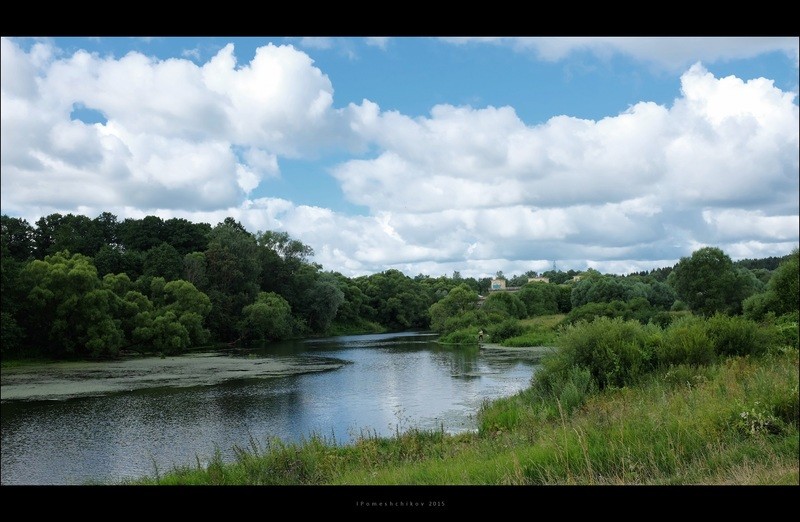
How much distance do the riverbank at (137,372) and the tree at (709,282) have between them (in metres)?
6.78

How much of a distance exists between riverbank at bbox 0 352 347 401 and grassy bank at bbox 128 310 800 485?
186 centimetres

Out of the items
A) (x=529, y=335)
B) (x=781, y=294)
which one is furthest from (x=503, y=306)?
(x=781, y=294)

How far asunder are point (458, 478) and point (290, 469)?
8.79 feet

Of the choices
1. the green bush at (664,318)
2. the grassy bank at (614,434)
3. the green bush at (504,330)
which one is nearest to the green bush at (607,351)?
the grassy bank at (614,434)

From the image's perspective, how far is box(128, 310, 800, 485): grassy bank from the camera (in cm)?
435

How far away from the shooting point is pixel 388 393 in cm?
1445

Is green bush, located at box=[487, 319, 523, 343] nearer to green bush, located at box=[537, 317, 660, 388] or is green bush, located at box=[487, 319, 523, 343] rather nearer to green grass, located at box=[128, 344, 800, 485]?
green bush, located at box=[537, 317, 660, 388]

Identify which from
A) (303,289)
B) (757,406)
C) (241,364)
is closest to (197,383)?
(241,364)

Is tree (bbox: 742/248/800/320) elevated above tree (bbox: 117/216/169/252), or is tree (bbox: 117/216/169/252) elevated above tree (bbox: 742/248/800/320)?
tree (bbox: 117/216/169/252)

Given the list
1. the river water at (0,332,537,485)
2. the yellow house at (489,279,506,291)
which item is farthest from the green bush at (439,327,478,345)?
the river water at (0,332,537,485)

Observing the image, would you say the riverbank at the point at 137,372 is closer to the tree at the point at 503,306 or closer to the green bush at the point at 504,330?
the tree at the point at 503,306

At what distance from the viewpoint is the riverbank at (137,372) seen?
21.3 ft
